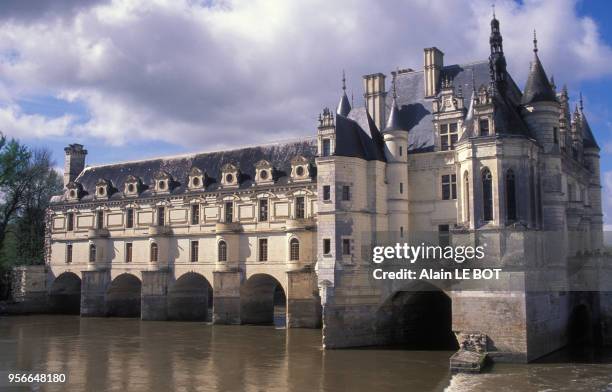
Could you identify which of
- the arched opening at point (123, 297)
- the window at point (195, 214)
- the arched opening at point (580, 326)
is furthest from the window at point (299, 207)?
the arched opening at point (580, 326)

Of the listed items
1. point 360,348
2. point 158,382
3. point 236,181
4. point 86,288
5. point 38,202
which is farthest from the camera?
point 38,202

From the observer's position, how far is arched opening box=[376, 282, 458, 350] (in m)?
30.9

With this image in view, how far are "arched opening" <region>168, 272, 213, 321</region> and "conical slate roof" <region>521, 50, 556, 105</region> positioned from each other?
24891 millimetres

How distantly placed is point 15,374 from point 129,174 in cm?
2686

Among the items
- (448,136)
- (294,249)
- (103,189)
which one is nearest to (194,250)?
(294,249)

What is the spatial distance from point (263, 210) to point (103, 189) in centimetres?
1542

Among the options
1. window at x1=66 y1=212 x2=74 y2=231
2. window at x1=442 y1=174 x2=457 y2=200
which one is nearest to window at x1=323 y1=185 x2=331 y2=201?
window at x1=442 y1=174 x2=457 y2=200

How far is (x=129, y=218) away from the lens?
46188 millimetres

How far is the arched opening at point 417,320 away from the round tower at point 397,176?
3310 mm

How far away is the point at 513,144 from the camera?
27.2m

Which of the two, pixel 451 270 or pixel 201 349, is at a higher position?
pixel 451 270

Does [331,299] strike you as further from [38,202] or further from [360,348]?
[38,202]

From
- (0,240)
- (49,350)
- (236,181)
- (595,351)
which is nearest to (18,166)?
(0,240)

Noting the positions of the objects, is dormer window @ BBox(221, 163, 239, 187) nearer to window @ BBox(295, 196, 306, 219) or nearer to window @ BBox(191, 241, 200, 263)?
window @ BBox(191, 241, 200, 263)
